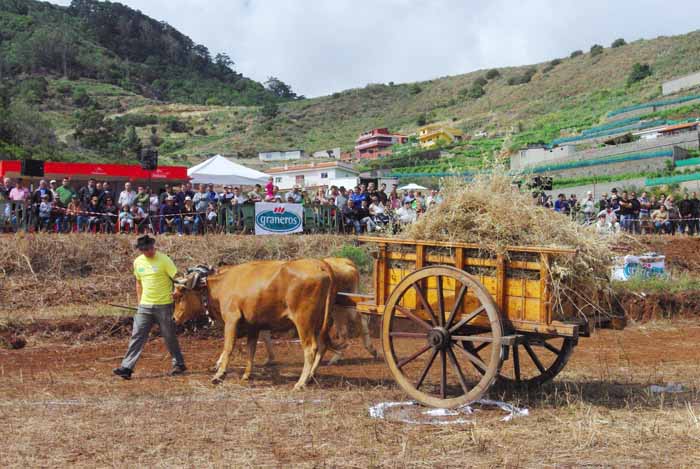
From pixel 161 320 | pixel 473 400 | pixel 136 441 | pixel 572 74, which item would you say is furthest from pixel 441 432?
pixel 572 74

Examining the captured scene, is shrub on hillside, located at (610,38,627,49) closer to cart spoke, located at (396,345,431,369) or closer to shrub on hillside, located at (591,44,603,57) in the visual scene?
shrub on hillside, located at (591,44,603,57)

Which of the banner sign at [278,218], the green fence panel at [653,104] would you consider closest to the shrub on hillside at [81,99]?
the green fence panel at [653,104]

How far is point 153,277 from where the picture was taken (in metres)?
10.7

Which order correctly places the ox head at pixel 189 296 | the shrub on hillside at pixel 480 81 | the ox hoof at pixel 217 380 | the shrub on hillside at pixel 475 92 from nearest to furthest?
the ox hoof at pixel 217 380
the ox head at pixel 189 296
the shrub on hillside at pixel 475 92
the shrub on hillside at pixel 480 81

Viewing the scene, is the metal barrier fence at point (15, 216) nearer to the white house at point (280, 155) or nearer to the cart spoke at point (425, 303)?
the cart spoke at point (425, 303)

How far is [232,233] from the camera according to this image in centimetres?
2120

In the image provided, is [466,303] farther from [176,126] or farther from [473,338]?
[176,126]

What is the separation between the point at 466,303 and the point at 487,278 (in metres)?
0.38

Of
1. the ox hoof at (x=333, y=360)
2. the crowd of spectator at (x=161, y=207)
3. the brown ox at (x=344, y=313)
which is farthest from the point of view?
the crowd of spectator at (x=161, y=207)

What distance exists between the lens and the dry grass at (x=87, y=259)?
1670 centimetres

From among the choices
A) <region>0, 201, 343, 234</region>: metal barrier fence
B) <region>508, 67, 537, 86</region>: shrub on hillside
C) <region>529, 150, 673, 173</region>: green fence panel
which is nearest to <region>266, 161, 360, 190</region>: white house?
<region>529, 150, 673, 173</region>: green fence panel

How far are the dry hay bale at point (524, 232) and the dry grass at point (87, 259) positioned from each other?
10.3 m

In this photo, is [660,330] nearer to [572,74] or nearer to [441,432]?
[441,432]

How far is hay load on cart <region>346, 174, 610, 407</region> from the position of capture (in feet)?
25.9
